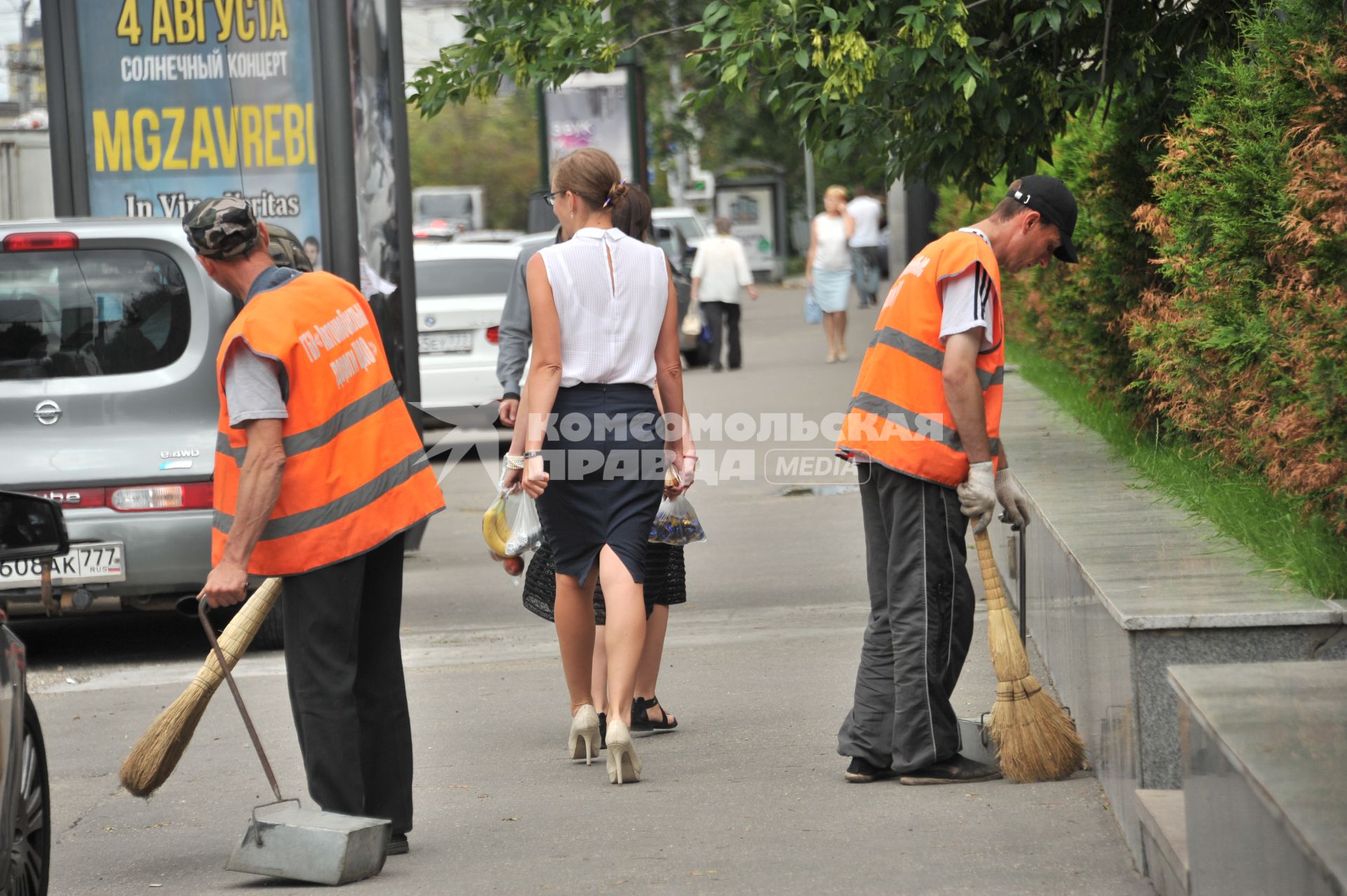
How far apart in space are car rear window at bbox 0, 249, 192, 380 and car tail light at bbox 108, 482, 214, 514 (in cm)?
51

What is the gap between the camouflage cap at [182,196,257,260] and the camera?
14.6ft

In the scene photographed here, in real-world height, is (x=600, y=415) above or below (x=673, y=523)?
above

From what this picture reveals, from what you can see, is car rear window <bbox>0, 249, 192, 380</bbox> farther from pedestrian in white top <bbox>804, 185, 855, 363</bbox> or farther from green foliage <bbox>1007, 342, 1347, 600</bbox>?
pedestrian in white top <bbox>804, 185, 855, 363</bbox>

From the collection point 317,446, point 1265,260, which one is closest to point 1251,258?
point 1265,260

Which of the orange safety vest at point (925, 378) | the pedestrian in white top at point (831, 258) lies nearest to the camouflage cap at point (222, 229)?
the orange safety vest at point (925, 378)

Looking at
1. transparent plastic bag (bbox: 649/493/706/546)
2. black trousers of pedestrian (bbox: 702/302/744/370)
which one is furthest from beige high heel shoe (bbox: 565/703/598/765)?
black trousers of pedestrian (bbox: 702/302/744/370)

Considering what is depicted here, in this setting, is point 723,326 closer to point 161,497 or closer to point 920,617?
point 161,497

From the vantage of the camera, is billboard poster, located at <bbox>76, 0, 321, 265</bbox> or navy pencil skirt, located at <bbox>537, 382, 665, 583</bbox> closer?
navy pencil skirt, located at <bbox>537, 382, 665, 583</bbox>

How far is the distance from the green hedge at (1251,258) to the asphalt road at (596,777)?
1154mm

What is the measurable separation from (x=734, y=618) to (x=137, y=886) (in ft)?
12.8

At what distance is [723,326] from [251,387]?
17327 millimetres

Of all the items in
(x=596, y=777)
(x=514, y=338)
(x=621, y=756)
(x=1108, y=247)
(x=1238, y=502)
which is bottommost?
(x=596, y=777)

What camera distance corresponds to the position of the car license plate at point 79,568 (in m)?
7.32

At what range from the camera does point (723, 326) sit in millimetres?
21578
